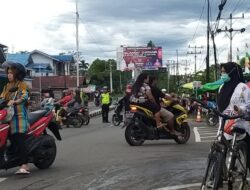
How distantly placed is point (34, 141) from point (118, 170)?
1579 millimetres

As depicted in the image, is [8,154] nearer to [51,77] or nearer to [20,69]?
[20,69]

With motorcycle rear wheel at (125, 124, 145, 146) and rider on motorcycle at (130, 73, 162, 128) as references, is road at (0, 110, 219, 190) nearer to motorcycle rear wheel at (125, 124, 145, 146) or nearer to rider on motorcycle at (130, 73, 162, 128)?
motorcycle rear wheel at (125, 124, 145, 146)

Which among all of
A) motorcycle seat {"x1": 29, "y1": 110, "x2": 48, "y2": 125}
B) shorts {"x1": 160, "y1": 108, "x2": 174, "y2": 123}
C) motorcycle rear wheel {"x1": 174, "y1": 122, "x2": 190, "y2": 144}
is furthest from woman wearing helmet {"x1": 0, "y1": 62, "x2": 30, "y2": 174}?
motorcycle rear wheel {"x1": 174, "y1": 122, "x2": 190, "y2": 144}

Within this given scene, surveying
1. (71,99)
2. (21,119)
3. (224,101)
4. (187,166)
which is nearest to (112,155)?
Answer: (187,166)

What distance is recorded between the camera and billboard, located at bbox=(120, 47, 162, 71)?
209 feet

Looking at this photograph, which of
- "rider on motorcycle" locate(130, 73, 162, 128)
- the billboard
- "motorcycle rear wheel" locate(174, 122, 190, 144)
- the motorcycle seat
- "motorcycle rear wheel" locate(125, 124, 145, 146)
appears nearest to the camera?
the motorcycle seat

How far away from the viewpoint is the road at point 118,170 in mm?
8134

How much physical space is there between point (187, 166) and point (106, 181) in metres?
2.15

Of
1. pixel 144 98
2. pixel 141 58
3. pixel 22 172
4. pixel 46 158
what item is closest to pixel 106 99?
pixel 144 98

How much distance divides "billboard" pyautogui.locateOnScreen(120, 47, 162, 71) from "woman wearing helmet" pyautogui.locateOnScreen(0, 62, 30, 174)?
54.8 meters

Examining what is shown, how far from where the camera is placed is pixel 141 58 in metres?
64.3

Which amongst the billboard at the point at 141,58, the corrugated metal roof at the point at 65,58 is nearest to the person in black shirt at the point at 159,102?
the billboard at the point at 141,58

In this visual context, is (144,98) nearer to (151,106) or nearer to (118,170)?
(151,106)

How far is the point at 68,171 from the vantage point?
31.3 feet
